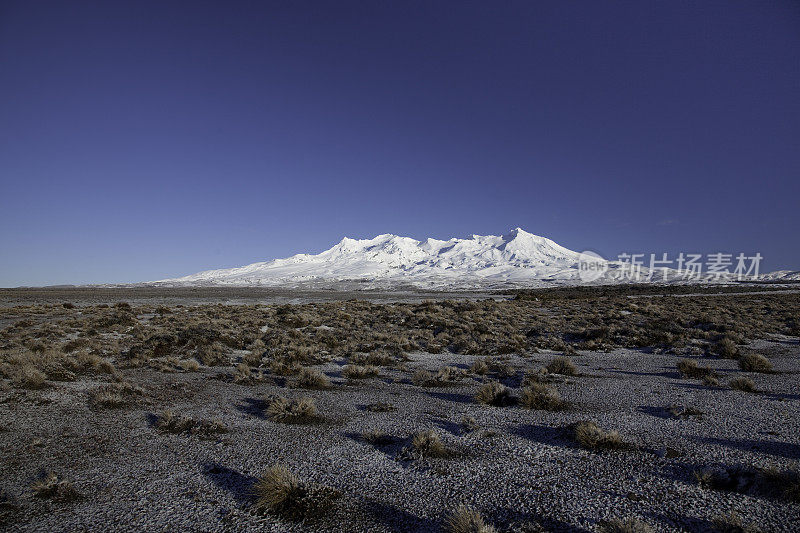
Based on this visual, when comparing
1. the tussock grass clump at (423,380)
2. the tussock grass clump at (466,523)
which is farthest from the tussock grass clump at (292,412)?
the tussock grass clump at (466,523)

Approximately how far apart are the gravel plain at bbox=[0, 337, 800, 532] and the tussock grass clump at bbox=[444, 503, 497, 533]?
0.76ft

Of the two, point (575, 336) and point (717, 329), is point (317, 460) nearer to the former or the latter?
point (575, 336)

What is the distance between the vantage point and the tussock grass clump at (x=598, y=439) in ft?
20.8

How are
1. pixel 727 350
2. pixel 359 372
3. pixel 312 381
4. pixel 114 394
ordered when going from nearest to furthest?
pixel 114 394
pixel 312 381
pixel 359 372
pixel 727 350

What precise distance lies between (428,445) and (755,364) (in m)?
12.1

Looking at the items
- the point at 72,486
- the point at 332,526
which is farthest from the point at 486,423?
the point at 72,486

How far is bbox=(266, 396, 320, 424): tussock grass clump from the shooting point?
8094mm

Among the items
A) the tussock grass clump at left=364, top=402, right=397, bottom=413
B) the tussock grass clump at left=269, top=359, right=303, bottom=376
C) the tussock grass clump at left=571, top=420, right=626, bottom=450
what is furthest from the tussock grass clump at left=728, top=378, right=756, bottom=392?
the tussock grass clump at left=269, top=359, right=303, bottom=376

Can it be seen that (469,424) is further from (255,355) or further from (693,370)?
(255,355)

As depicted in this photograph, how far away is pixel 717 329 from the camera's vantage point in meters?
20.6

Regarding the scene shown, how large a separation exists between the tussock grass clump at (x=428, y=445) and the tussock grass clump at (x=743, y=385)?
28.0ft

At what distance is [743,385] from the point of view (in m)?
9.57

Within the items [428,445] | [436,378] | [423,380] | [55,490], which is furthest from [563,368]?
[55,490]

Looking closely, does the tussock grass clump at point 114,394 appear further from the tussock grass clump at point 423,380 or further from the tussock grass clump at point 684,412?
the tussock grass clump at point 684,412
